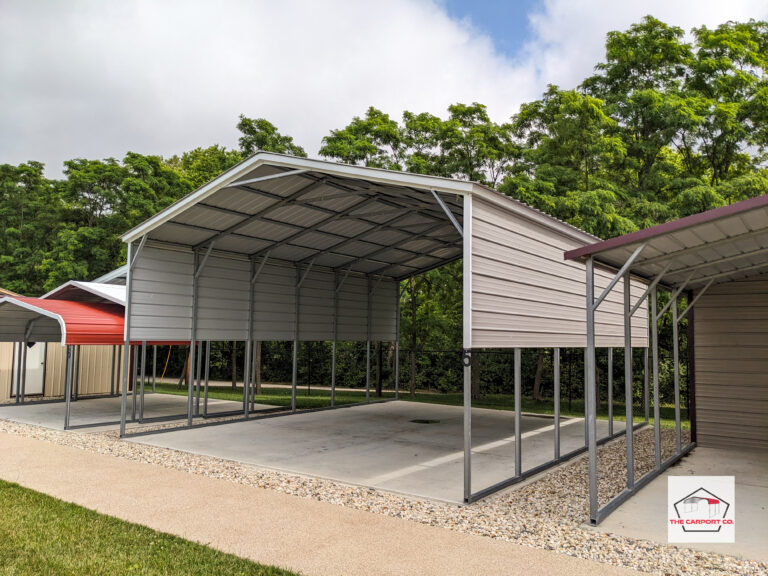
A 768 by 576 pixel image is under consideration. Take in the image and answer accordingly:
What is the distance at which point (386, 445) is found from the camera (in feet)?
31.9

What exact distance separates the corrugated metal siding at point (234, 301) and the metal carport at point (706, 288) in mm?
7441

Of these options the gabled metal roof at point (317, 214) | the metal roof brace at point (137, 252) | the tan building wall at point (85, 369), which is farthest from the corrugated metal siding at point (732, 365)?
the tan building wall at point (85, 369)

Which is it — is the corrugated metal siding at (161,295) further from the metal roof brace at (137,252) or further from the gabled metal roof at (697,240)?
the gabled metal roof at (697,240)

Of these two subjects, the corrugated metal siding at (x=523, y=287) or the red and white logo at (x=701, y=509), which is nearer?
the red and white logo at (x=701, y=509)

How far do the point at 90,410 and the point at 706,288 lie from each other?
44.4 feet

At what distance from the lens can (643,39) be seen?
51.3 feet

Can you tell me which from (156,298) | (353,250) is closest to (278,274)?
(353,250)

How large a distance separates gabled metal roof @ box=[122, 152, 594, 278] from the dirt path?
3.65 metres

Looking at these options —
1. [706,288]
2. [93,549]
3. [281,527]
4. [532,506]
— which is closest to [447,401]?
[706,288]

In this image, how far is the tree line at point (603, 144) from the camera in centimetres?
1349

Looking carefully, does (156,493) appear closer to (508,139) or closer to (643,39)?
(508,139)

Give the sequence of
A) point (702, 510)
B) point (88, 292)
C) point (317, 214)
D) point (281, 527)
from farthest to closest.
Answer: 1. point (88, 292)
2. point (317, 214)
3. point (702, 510)
4. point (281, 527)

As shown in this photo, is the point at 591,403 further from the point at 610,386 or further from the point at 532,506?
the point at 610,386

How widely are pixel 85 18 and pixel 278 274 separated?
1124cm
